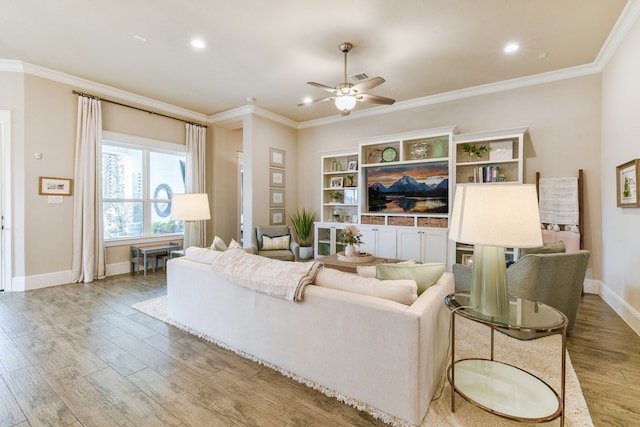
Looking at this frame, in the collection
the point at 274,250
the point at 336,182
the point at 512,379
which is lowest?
the point at 512,379

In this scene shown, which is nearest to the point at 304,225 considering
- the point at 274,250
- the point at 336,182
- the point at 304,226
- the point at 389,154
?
the point at 304,226

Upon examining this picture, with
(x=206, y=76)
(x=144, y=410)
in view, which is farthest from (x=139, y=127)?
(x=144, y=410)

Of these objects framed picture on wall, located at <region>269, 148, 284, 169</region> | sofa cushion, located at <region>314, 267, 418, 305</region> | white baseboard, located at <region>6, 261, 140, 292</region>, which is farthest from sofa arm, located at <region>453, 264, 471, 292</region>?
white baseboard, located at <region>6, 261, 140, 292</region>

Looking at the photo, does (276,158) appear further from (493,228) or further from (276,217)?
(493,228)

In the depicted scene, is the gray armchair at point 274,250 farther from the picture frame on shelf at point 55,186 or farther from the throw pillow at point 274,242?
the picture frame on shelf at point 55,186

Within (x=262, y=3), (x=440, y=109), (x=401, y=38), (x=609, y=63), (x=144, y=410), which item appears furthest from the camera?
(x=440, y=109)

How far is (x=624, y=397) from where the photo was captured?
1855 mm

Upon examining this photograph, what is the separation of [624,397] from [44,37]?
612 centimetres

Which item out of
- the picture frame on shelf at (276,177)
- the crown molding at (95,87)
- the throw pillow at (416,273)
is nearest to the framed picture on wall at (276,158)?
the picture frame on shelf at (276,177)

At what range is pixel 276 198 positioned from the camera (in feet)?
20.5

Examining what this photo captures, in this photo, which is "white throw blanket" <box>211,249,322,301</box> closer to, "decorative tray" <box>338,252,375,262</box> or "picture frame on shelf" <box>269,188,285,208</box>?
"decorative tray" <box>338,252,375,262</box>

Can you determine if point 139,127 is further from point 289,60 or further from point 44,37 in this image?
point 289,60

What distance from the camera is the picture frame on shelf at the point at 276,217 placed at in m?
6.16

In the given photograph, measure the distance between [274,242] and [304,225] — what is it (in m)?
1.20
